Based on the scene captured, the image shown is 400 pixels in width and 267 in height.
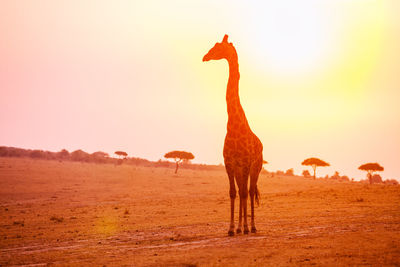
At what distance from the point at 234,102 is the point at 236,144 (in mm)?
1630

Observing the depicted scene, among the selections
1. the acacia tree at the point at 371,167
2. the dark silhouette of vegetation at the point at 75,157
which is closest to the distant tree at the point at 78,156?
the dark silhouette of vegetation at the point at 75,157

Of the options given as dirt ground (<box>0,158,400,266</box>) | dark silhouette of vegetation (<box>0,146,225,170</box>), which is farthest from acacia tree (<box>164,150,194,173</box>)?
dirt ground (<box>0,158,400,266</box>)

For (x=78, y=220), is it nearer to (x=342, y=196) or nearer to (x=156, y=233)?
(x=156, y=233)

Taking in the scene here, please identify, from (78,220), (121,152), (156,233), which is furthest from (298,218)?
(121,152)

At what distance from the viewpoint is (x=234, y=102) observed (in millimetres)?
16062

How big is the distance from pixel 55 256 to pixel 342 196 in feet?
68.3

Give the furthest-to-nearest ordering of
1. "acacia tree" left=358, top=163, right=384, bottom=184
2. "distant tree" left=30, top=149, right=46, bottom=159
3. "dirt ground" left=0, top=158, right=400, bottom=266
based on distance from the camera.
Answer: "distant tree" left=30, top=149, right=46, bottom=159 → "acacia tree" left=358, top=163, right=384, bottom=184 → "dirt ground" left=0, top=158, right=400, bottom=266

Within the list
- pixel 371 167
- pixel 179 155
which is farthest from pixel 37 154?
pixel 371 167

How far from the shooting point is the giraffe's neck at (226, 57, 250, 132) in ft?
51.6

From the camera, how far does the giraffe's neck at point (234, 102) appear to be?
15738 millimetres

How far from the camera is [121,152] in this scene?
328 feet

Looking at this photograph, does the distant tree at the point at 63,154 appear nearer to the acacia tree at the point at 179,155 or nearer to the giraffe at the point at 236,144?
the acacia tree at the point at 179,155

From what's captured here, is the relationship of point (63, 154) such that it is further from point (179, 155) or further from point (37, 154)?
point (179, 155)

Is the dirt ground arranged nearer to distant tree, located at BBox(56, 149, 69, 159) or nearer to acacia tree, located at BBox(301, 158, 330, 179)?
acacia tree, located at BBox(301, 158, 330, 179)
